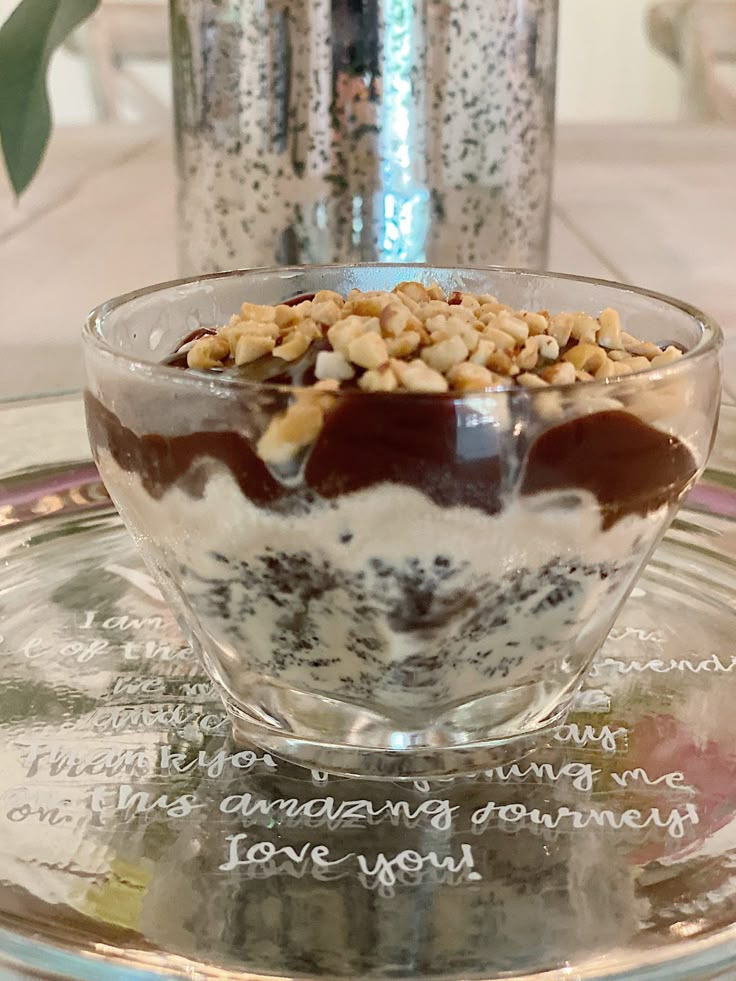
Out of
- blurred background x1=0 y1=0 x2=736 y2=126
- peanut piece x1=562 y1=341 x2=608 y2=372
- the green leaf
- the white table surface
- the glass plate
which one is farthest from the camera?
blurred background x1=0 y1=0 x2=736 y2=126

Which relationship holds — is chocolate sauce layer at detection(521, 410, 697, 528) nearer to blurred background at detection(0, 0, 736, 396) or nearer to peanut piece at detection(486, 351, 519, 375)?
peanut piece at detection(486, 351, 519, 375)

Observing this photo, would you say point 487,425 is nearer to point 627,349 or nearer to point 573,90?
point 627,349

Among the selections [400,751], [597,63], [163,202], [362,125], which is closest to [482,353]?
[400,751]

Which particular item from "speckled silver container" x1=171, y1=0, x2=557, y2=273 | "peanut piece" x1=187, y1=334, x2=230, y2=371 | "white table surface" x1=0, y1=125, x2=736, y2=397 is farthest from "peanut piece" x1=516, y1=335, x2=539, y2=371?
"white table surface" x1=0, y1=125, x2=736, y2=397

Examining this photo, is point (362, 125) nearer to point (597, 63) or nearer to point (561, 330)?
point (561, 330)

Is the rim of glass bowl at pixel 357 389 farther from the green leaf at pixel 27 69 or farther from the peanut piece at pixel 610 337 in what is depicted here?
the green leaf at pixel 27 69

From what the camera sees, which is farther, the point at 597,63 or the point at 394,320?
the point at 597,63
